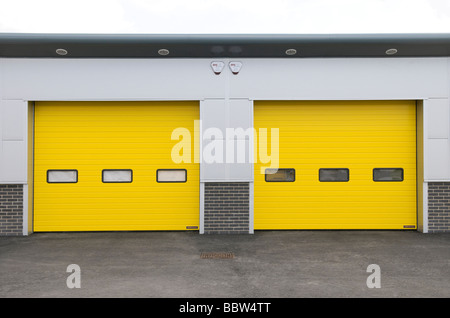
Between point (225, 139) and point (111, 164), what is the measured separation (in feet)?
9.37

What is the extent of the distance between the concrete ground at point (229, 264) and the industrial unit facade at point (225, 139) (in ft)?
1.90

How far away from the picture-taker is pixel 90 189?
9469 millimetres

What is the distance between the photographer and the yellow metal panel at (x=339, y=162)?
952cm

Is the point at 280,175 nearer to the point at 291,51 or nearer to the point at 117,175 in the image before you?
the point at 291,51

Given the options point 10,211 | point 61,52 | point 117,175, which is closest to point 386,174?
point 117,175

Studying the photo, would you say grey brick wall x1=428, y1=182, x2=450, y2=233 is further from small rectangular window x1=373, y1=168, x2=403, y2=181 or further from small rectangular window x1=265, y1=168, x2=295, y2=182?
small rectangular window x1=265, y1=168, x2=295, y2=182

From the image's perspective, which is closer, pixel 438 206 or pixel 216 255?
pixel 216 255

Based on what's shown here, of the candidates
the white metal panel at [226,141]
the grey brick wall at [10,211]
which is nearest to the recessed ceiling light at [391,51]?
the white metal panel at [226,141]

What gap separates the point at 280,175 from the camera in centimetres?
954

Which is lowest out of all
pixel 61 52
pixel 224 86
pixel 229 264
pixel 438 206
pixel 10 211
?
pixel 229 264

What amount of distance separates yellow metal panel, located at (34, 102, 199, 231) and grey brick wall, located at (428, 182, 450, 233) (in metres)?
5.59

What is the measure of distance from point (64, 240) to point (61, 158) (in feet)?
6.78
